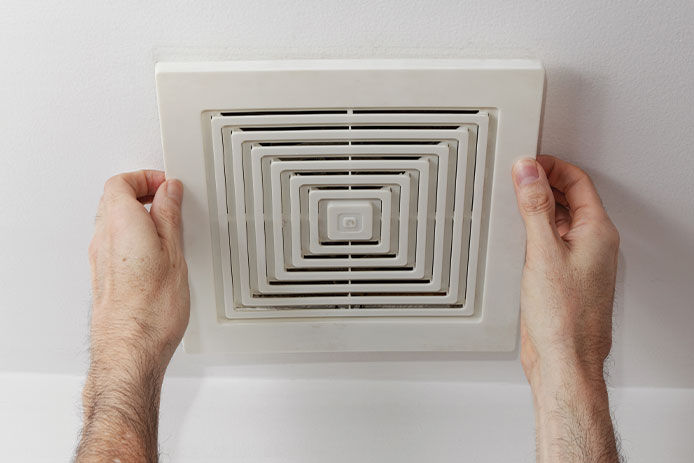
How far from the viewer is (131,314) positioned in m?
0.74

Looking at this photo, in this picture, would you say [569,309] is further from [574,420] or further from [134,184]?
[134,184]

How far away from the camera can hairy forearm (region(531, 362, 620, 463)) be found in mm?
704

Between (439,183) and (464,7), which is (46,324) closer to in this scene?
(439,183)

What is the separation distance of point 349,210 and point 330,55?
16 cm

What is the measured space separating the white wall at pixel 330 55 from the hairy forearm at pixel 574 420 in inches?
7.0

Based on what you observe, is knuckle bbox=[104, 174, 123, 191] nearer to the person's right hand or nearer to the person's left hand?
the person's left hand

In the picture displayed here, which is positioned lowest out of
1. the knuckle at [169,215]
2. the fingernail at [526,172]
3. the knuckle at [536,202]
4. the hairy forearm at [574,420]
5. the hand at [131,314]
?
the hairy forearm at [574,420]

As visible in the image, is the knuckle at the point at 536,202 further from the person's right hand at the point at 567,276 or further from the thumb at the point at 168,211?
the thumb at the point at 168,211

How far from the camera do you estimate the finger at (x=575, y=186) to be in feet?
2.52

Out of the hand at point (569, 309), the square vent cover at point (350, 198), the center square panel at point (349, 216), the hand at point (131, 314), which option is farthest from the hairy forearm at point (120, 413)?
the hand at point (569, 309)

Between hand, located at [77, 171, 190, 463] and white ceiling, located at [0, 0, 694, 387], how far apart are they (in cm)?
8

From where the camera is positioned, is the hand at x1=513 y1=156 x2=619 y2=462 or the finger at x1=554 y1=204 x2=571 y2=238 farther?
the finger at x1=554 y1=204 x2=571 y2=238

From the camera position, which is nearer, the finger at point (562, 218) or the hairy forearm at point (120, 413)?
the hairy forearm at point (120, 413)

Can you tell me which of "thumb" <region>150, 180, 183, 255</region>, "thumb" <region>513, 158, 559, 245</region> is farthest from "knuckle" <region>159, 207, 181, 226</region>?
"thumb" <region>513, 158, 559, 245</region>
